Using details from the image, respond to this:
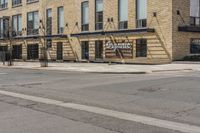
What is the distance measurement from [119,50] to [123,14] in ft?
10.5

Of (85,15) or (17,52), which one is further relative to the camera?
(17,52)

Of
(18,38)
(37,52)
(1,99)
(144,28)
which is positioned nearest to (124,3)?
(144,28)

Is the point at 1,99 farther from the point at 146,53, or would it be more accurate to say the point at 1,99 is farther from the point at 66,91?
the point at 146,53

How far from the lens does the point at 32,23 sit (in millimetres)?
57406

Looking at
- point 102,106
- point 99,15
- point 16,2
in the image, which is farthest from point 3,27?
point 102,106

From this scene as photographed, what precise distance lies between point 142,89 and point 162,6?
20795 millimetres

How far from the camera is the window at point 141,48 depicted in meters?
39.3

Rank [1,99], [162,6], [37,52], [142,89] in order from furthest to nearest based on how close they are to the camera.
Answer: [37,52] < [162,6] < [142,89] < [1,99]

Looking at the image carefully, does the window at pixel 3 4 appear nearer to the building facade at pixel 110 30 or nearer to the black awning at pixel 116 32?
the building facade at pixel 110 30

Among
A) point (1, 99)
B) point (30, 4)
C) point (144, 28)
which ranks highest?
point (30, 4)

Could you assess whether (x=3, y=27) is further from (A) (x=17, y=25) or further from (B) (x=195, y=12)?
(B) (x=195, y=12)

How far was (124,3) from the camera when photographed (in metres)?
41.5

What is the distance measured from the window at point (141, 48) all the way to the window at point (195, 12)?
4.22 metres

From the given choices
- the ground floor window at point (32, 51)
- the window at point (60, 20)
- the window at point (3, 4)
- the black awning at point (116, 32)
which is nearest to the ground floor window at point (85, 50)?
the black awning at point (116, 32)
